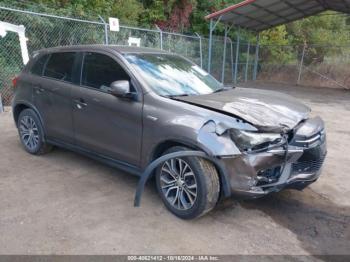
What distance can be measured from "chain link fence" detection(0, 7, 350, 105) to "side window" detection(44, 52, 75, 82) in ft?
11.7

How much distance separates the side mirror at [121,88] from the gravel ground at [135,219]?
1.22m

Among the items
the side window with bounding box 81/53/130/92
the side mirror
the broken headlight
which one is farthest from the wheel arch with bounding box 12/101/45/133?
the broken headlight

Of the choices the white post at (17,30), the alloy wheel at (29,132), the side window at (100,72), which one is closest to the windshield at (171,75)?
the side window at (100,72)

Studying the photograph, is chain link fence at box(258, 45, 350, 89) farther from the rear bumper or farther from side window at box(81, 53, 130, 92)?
side window at box(81, 53, 130, 92)

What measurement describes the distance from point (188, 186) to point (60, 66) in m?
2.77

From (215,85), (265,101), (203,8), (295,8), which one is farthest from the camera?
(203,8)

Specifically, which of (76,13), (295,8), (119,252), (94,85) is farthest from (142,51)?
(295,8)

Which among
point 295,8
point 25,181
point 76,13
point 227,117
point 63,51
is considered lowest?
point 25,181

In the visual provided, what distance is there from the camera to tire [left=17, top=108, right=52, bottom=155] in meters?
5.50

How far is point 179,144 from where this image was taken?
383 cm

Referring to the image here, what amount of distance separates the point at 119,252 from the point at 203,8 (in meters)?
20.4

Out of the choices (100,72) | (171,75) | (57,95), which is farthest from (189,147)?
(57,95)

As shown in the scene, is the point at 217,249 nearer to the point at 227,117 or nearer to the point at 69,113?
the point at 227,117

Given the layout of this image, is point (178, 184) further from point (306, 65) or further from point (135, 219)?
point (306, 65)
